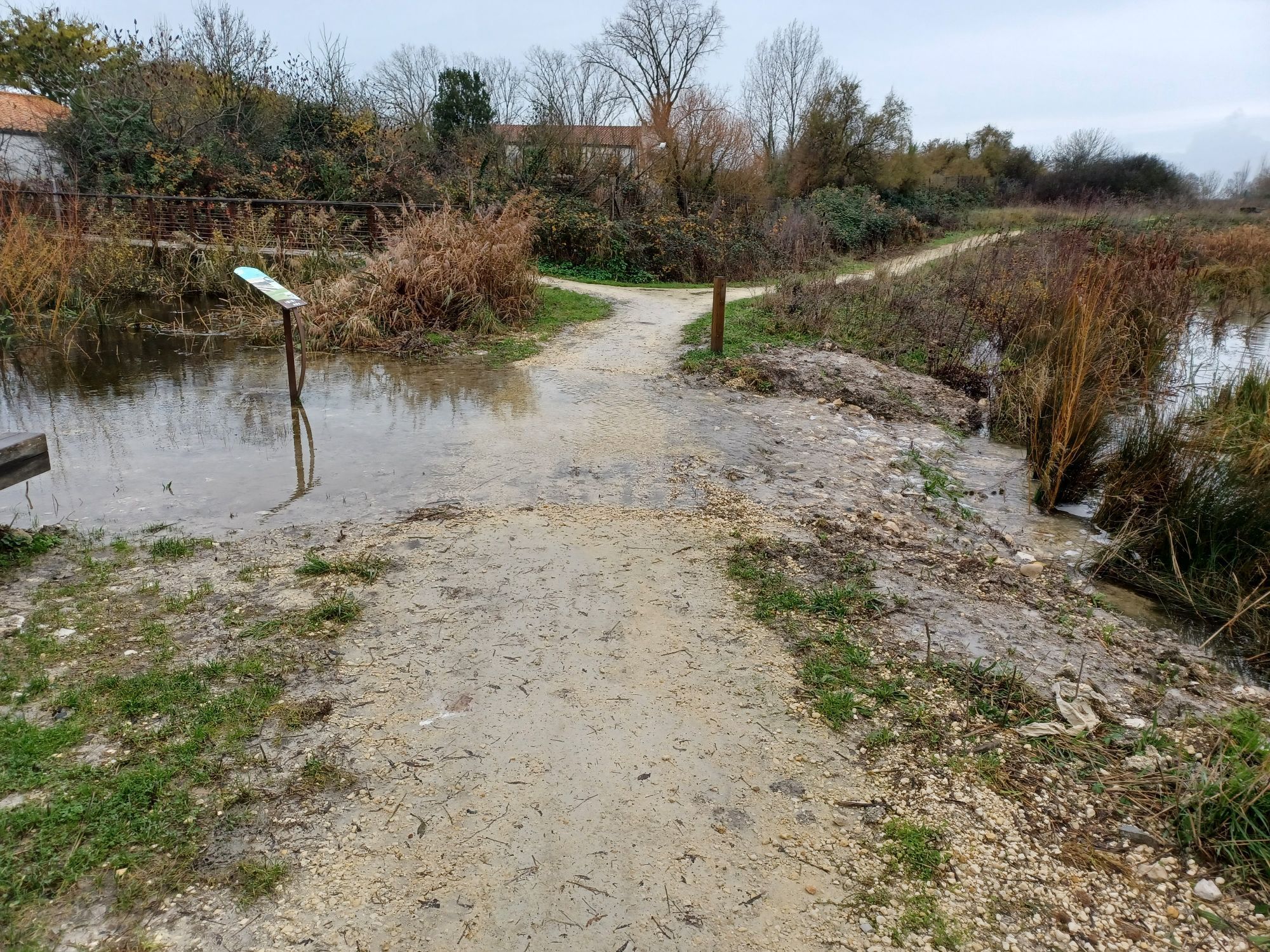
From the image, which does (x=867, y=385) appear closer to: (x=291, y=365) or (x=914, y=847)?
(x=291, y=365)

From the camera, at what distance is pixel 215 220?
44.5 ft

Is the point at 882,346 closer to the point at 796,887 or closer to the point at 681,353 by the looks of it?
the point at 681,353

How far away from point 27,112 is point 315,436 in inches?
1009

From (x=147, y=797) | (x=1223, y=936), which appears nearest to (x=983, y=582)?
(x=1223, y=936)

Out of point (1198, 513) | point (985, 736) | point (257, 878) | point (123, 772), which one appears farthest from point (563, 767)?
point (1198, 513)

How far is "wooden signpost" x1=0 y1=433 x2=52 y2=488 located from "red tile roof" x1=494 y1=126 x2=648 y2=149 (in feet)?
57.0

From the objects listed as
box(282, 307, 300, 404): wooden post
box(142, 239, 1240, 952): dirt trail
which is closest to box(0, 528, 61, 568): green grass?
box(142, 239, 1240, 952): dirt trail

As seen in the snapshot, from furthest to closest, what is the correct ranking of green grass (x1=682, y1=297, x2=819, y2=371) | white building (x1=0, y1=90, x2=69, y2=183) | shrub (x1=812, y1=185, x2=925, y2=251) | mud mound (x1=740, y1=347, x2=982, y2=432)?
shrub (x1=812, y1=185, x2=925, y2=251) < white building (x1=0, y1=90, x2=69, y2=183) < green grass (x1=682, y1=297, x2=819, y2=371) < mud mound (x1=740, y1=347, x2=982, y2=432)

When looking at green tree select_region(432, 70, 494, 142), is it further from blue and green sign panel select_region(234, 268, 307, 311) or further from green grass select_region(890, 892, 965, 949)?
green grass select_region(890, 892, 965, 949)

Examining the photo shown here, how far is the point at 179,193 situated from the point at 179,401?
40.8 feet

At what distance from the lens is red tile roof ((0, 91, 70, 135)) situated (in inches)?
758

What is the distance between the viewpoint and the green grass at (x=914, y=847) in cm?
249

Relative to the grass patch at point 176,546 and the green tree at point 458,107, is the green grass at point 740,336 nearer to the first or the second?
the grass patch at point 176,546

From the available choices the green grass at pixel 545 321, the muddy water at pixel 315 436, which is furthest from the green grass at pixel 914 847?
the green grass at pixel 545 321
